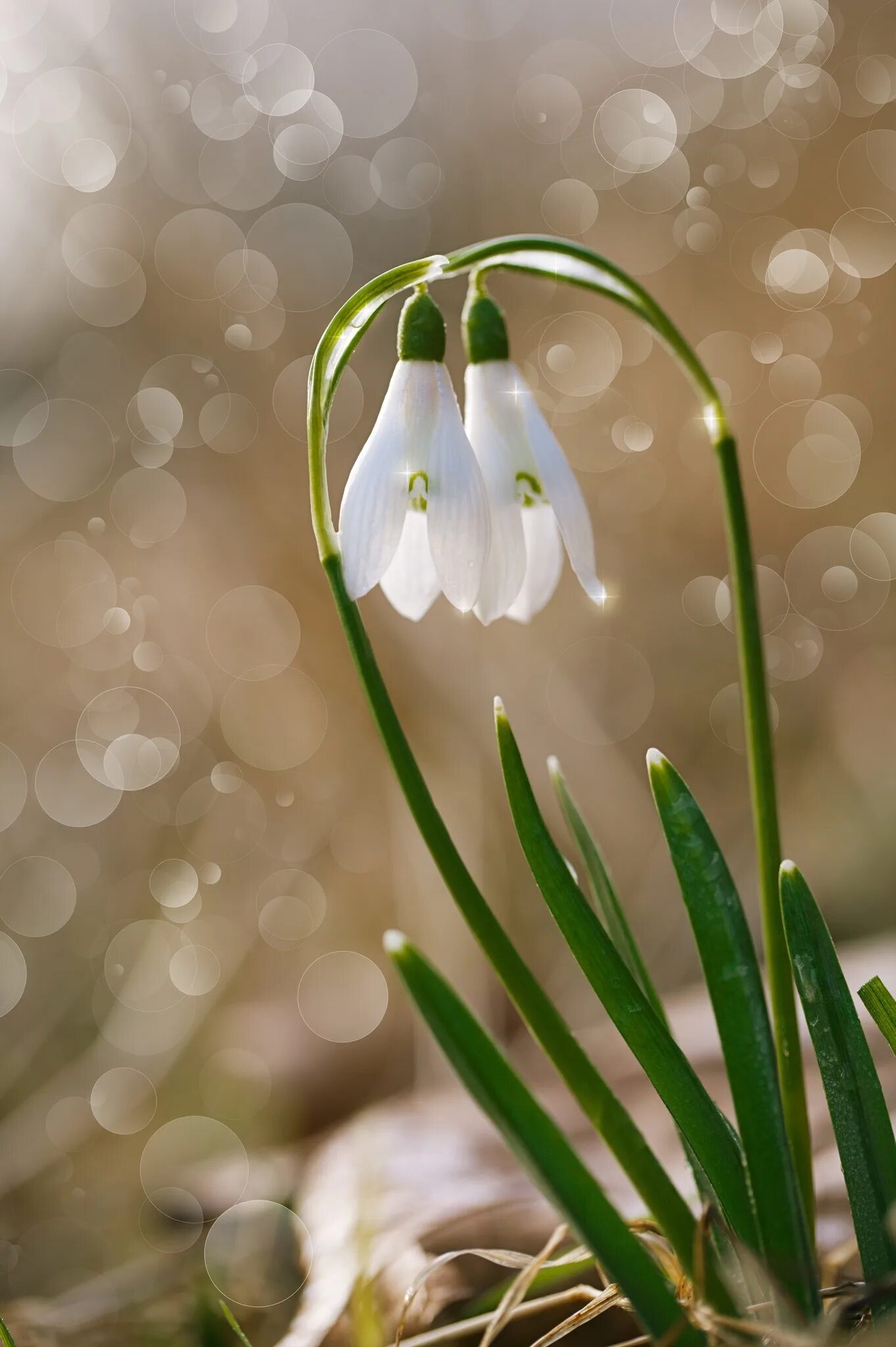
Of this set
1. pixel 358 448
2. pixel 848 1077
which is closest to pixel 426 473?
pixel 848 1077

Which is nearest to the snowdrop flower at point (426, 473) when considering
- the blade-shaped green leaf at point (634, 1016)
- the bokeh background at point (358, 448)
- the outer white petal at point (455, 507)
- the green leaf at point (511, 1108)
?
the outer white petal at point (455, 507)

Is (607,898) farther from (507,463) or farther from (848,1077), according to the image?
(507,463)

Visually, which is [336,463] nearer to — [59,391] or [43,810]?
[59,391]

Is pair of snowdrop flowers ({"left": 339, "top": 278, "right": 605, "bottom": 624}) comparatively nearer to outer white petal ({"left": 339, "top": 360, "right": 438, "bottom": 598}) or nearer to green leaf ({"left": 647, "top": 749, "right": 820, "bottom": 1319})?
outer white petal ({"left": 339, "top": 360, "right": 438, "bottom": 598})

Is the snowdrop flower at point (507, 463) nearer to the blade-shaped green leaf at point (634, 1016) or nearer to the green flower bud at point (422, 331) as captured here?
the green flower bud at point (422, 331)

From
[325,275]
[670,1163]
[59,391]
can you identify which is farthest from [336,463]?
[670,1163]
